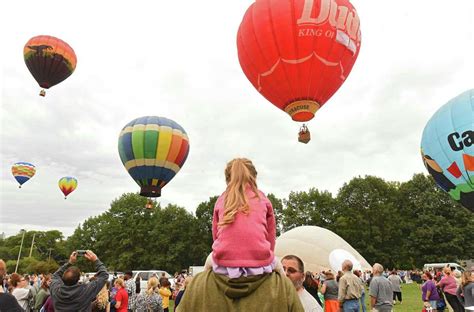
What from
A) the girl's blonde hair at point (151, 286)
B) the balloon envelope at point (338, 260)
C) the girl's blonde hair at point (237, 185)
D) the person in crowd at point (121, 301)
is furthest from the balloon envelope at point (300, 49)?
the balloon envelope at point (338, 260)

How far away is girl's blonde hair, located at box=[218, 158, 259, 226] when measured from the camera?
191 cm

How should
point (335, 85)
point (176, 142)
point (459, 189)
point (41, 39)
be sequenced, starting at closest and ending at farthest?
point (335, 85)
point (459, 189)
point (176, 142)
point (41, 39)

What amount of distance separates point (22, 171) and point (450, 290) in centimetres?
3452

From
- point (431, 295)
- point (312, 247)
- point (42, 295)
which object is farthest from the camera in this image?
point (312, 247)

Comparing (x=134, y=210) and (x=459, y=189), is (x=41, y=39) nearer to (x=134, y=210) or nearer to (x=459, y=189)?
(x=459, y=189)

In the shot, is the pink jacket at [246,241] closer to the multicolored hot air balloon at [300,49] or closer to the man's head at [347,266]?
the man's head at [347,266]

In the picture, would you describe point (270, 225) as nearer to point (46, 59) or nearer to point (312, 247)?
point (46, 59)

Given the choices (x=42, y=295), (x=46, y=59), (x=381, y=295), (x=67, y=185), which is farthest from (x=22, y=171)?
(x=381, y=295)

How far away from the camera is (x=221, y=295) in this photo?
179 centimetres

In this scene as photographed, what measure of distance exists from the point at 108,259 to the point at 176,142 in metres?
36.7

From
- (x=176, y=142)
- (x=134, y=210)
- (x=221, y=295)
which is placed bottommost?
(x=221, y=295)

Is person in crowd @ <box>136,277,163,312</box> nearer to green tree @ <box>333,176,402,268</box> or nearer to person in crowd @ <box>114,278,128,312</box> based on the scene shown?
person in crowd @ <box>114,278,128,312</box>

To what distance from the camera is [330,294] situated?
26.8 feet

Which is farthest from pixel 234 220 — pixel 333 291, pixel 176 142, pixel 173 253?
pixel 173 253
